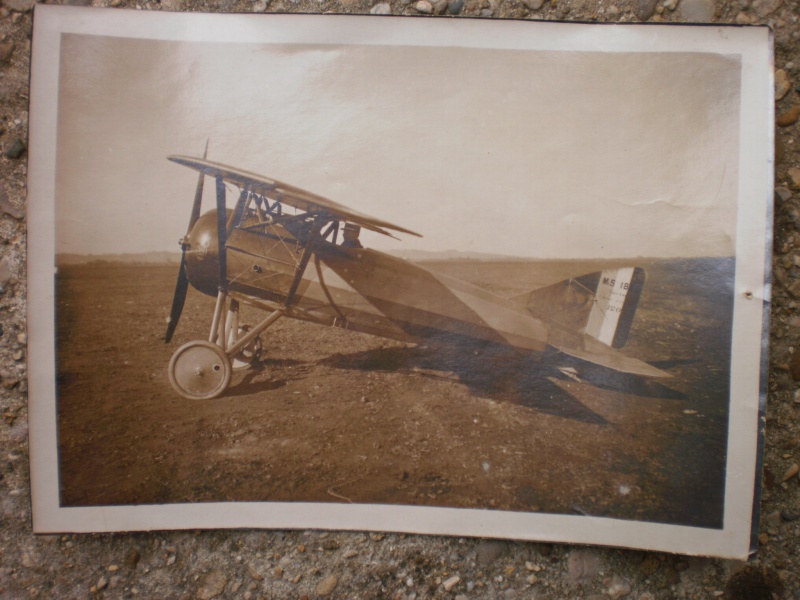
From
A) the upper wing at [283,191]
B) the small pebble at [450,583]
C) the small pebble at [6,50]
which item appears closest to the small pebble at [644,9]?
the upper wing at [283,191]

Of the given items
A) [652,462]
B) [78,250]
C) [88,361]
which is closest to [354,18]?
[78,250]

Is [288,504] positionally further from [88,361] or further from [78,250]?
[78,250]

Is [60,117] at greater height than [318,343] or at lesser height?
greater

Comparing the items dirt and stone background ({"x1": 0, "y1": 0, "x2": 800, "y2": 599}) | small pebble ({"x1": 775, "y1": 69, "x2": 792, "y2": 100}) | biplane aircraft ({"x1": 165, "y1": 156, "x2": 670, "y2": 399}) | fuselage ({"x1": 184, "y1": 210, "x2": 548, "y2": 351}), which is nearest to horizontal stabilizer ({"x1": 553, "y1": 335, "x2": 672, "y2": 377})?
biplane aircraft ({"x1": 165, "y1": 156, "x2": 670, "y2": 399})

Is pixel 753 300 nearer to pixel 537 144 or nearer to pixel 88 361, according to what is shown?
pixel 537 144

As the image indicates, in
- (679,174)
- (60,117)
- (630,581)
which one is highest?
(60,117)

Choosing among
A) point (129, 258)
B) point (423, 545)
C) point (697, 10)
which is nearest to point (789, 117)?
point (697, 10)

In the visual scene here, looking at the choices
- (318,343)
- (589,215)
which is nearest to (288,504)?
(318,343)
